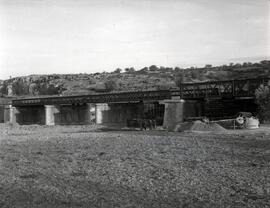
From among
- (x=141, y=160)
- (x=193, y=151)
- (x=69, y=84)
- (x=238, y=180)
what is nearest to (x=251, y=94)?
(x=193, y=151)

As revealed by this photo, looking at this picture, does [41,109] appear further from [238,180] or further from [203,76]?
[238,180]

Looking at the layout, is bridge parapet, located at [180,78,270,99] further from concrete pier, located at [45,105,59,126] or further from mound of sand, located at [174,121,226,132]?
concrete pier, located at [45,105,59,126]

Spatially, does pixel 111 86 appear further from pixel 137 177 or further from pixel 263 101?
pixel 137 177

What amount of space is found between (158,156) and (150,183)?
6.19 metres

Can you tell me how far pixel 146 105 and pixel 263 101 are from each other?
16.6m

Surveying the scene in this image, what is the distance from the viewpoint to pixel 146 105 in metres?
53.1

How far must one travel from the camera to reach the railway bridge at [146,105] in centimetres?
4350

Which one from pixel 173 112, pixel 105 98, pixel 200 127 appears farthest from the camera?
pixel 105 98

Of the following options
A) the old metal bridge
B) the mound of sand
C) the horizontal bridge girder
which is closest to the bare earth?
the mound of sand

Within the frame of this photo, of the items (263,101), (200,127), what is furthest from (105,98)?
(200,127)

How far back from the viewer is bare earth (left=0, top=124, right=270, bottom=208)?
36.1 feet

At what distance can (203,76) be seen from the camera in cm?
8956

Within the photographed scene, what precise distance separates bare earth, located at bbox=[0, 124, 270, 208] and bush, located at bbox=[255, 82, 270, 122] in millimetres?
19019

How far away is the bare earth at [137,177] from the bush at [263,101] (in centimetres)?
1902
